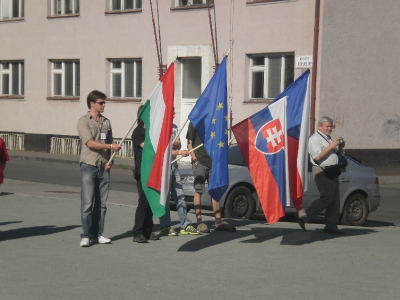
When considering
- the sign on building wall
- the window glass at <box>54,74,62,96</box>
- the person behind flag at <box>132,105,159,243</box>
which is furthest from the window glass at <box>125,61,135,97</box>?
the person behind flag at <box>132,105,159,243</box>

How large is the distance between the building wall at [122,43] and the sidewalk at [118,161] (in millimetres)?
1201

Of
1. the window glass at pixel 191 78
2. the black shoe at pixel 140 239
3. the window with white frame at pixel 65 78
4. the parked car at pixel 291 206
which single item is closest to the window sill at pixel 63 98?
the window with white frame at pixel 65 78

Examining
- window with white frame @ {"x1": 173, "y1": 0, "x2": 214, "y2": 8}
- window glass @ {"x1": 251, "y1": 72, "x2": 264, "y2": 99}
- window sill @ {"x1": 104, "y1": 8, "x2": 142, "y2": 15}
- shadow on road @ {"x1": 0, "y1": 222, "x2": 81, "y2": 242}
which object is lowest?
shadow on road @ {"x1": 0, "y1": 222, "x2": 81, "y2": 242}

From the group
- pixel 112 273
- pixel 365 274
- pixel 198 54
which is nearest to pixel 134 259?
pixel 112 273

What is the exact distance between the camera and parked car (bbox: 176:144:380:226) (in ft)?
46.8

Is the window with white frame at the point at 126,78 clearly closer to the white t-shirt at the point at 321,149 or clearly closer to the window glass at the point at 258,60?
the window glass at the point at 258,60

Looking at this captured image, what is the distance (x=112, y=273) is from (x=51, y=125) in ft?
78.5

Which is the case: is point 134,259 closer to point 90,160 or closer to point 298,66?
point 90,160

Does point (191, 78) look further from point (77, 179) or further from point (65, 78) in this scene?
point (77, 179)

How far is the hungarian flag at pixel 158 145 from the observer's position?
994 cm

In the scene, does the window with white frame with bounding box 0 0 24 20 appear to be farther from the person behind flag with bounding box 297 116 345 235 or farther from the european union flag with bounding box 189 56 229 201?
the european union flag with bounding box 189 56 229 201

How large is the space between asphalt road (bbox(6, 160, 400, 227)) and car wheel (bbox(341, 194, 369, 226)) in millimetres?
526

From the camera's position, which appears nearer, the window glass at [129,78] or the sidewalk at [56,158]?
the sidewalk at [56,158]

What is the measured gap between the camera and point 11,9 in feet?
110
